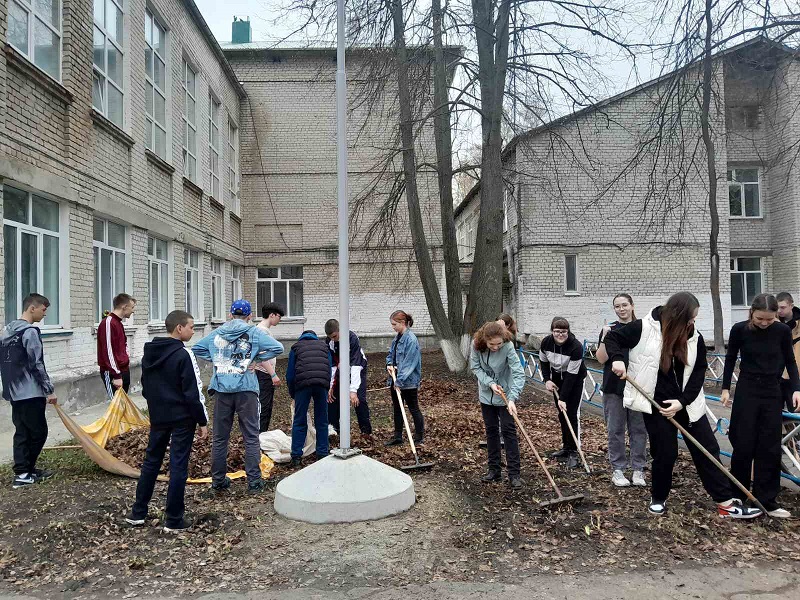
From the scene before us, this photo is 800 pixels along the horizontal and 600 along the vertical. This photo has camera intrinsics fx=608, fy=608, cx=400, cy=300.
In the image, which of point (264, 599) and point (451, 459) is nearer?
point (264, 599)

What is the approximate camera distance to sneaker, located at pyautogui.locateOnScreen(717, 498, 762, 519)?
14.5 ft

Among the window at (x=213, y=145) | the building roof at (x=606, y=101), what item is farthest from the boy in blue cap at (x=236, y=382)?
the window at (x=213, y=145)

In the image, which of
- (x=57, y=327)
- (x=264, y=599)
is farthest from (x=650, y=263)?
(x=264, y=599)

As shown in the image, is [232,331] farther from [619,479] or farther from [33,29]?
[33,29]

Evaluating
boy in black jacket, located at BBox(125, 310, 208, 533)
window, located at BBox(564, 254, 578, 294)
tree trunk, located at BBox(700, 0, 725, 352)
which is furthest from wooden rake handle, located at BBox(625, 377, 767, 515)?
window, located at BBox(564, 254, 578, 294)

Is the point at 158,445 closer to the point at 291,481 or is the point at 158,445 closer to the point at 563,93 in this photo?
the point at 291,481

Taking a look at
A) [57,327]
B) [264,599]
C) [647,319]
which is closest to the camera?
[264,599]

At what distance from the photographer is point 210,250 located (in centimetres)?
1661

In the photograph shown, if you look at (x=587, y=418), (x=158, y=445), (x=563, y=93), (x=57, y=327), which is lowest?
(x=587, y=418)

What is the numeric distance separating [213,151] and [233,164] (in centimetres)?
235

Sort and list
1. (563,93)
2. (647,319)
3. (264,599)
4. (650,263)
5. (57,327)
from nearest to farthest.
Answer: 1. (264,599)
2. (647,319)
3. (57,327)
4. (563,93)
5. (650,263)

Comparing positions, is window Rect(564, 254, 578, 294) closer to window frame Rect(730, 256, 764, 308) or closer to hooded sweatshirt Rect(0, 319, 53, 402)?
window frame Rect(730, 256, 764, 308)

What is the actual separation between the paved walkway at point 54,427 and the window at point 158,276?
3.39 meters

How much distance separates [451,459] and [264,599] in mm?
3271
